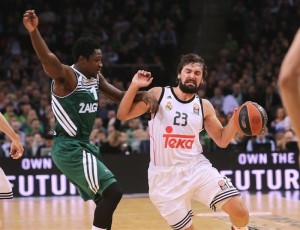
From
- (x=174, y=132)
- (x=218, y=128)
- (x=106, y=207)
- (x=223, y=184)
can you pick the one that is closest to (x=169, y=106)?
(x=174, y=132)

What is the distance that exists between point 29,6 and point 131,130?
6910 mm

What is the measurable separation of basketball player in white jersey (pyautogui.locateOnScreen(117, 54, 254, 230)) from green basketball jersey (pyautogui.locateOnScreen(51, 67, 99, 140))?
0.27 metres

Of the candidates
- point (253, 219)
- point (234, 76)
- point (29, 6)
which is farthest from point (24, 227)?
point (29, 6)

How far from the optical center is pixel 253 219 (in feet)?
30.0

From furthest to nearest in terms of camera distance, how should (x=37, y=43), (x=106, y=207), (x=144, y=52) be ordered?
(x=144, y=52) → (x=106, y=207) → (x=37, y=43)

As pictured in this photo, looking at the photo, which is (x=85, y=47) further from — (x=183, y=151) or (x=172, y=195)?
(x=172, y=195)

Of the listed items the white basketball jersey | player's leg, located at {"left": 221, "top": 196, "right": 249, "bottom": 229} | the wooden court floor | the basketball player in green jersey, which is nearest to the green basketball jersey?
the basketball player in green jersey

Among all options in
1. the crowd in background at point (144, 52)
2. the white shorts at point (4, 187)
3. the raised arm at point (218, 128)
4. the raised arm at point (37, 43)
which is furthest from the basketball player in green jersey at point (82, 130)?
the crowd in background at point (144, 52)

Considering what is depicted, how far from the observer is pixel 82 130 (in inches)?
230

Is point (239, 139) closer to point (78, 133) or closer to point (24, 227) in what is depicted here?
point (24, 227)

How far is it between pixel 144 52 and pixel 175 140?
494 inches

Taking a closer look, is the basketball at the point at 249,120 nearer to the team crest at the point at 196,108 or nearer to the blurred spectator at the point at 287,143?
the team crest at the point at 196,108

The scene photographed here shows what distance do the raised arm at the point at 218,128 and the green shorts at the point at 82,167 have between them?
3.01 ft

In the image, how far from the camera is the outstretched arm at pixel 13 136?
5914mm
